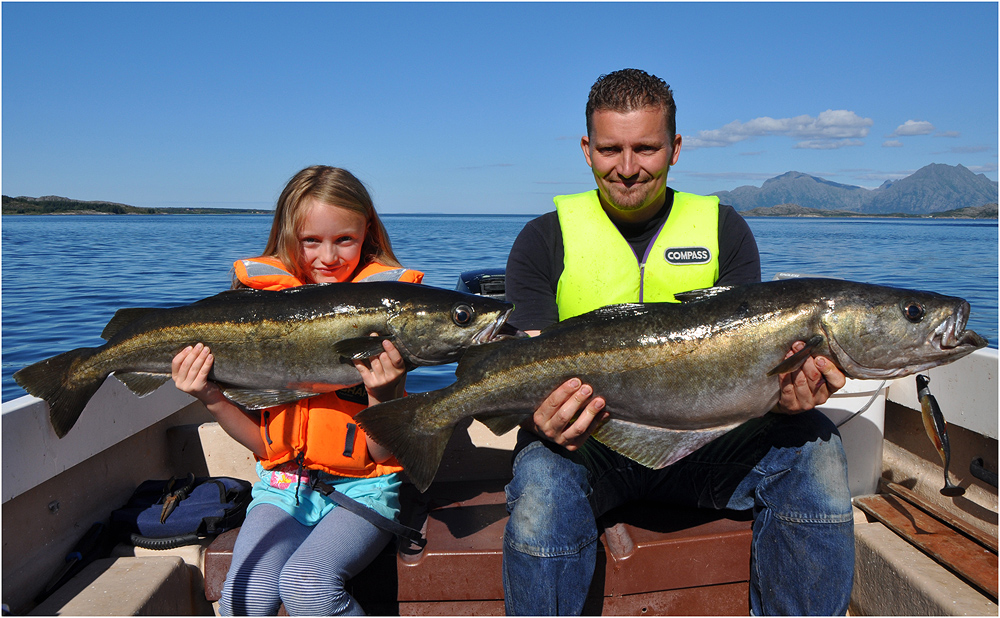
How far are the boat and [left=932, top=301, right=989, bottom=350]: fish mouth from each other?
3.31 feet

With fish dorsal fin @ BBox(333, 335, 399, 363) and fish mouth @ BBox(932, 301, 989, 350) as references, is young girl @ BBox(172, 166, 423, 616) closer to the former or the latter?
fish dorsal fin @ BBox(333, 335, 399, 363)

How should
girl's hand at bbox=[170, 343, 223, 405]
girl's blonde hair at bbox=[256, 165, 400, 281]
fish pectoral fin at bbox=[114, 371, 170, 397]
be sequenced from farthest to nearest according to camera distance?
1. girl's blonde hair at bbox=[256, 165, 400, 281]
2. fish pectoral fin at bbox=[114, 371, 170, 397]
3. girl's hand at bbox=[170, 343, 223, 405]

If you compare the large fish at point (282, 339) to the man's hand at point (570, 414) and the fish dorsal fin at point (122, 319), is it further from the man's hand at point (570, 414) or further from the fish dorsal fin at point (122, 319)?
the man's hand at point (570, 414)

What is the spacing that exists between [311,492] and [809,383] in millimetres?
2540

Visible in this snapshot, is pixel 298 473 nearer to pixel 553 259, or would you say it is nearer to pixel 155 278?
pixel 553 259

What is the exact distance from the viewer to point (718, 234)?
3908 mm

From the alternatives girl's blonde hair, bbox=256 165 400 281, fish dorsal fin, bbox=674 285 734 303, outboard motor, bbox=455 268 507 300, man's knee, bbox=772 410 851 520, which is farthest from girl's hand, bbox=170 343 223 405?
outboard motor, bbox=455 268 507 300

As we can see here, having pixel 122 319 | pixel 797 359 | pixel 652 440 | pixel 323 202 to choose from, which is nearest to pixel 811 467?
pixel 797 359

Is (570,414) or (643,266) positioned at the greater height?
(643,266)

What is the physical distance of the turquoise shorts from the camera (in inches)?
131

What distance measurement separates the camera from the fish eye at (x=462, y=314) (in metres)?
3.22

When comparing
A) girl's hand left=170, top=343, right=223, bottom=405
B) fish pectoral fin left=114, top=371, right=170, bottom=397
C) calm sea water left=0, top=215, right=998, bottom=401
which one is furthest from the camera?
calm sea water left=0, top=215, right=998, bottom=401

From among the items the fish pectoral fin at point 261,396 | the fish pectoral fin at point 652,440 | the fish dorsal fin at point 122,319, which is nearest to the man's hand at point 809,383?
the fish pectoral fin at point 652,440

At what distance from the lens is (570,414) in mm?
2848
